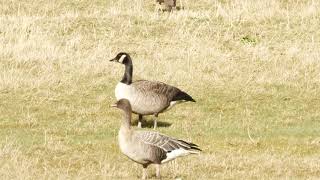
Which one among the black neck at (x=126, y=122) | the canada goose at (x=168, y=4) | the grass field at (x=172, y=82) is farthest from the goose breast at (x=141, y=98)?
the canada goose at (x=168, y=4)

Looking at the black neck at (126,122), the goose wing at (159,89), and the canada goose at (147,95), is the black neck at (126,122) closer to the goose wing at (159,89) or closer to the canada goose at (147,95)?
the canada goose at (147,95)

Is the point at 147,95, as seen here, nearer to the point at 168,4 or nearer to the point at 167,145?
the point at 167,145

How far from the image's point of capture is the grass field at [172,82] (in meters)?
17.2

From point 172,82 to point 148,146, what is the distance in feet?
45.8

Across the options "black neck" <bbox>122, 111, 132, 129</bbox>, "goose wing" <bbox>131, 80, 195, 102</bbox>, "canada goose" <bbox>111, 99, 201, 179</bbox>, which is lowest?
"goose wing" <bbox>131, 80, 195, 102</bbox>

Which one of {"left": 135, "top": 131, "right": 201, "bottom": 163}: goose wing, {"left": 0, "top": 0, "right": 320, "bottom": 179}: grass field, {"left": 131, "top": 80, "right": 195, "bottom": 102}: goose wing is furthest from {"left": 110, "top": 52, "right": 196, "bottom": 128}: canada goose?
{"left": 135, "top": 131, "right": 201, "bottom": 163}: goose wing

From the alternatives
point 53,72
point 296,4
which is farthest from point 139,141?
point 296,4

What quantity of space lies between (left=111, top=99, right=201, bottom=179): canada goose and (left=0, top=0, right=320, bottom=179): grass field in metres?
1.05

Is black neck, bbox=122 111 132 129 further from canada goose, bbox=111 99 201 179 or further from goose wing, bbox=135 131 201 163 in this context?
goose wing, bbox=135 131 201 163

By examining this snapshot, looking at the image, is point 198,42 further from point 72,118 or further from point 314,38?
point 72,118

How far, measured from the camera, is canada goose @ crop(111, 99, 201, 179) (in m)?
14.3

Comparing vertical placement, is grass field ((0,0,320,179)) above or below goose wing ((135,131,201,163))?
below

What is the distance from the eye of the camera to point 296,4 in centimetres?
3991

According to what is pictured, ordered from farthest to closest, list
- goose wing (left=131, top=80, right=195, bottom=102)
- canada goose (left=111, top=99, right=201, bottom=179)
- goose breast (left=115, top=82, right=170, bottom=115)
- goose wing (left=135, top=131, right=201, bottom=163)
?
goose wing (left=131, top=80, right=195, bottom=102), goose breast (left=115, top=82, right=170, bottom=115), goose wing (left=135, top=131, right=201, bottom=163), canada goose (left=111, top=99, right=201, bottom=179)
